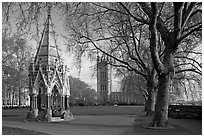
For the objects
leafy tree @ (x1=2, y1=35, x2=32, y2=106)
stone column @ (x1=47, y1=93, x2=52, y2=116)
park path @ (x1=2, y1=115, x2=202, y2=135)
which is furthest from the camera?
leafy tree @ (x1=2, y1=35, x2=32, y2=106)

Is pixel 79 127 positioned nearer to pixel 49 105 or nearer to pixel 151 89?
pixel 49 105

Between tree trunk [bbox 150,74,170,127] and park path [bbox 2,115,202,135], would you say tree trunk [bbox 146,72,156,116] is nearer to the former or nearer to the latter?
park path [bbox 2,115,202,135]

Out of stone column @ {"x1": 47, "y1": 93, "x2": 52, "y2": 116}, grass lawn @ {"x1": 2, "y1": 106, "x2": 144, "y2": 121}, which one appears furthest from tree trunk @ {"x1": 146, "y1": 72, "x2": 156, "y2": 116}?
stone column @ {"x1": 47, "y1": 93, "x2": 52, "y2": 116}

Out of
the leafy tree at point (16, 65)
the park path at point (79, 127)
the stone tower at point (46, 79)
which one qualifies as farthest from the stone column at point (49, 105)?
the leafy tree at point (16, 65)

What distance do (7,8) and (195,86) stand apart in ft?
75.1

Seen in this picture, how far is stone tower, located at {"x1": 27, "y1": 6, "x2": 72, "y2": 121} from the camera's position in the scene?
2420cm

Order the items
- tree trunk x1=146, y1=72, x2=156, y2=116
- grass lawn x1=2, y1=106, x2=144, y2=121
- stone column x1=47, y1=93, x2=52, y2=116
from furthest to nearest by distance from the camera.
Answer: grass lawn x1=2, y1=106, x2=144, y2=121 → tree trunk x1=146, y1=72, x2=156, y2=116 → stone column x1=47, y1=93, x2=52, y2=116

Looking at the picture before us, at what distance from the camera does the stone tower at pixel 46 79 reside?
24.2 meters

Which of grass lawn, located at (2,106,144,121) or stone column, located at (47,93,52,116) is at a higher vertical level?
stone column, located at (47,93,52,116)

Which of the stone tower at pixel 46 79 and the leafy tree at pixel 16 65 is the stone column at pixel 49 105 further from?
the leafy tree at pixel 16 65

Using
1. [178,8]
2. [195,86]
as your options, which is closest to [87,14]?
[178,8]

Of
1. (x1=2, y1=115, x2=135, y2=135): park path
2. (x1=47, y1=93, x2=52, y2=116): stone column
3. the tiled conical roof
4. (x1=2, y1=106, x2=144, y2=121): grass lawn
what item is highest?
the tiled conical roof

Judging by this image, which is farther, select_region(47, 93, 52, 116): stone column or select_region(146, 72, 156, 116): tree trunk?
select_region(146, 72, 156, 116): tree trunk

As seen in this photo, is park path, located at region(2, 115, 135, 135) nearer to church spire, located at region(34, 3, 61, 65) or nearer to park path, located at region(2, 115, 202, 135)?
park path, located at region(2, 115, 202, 135)
